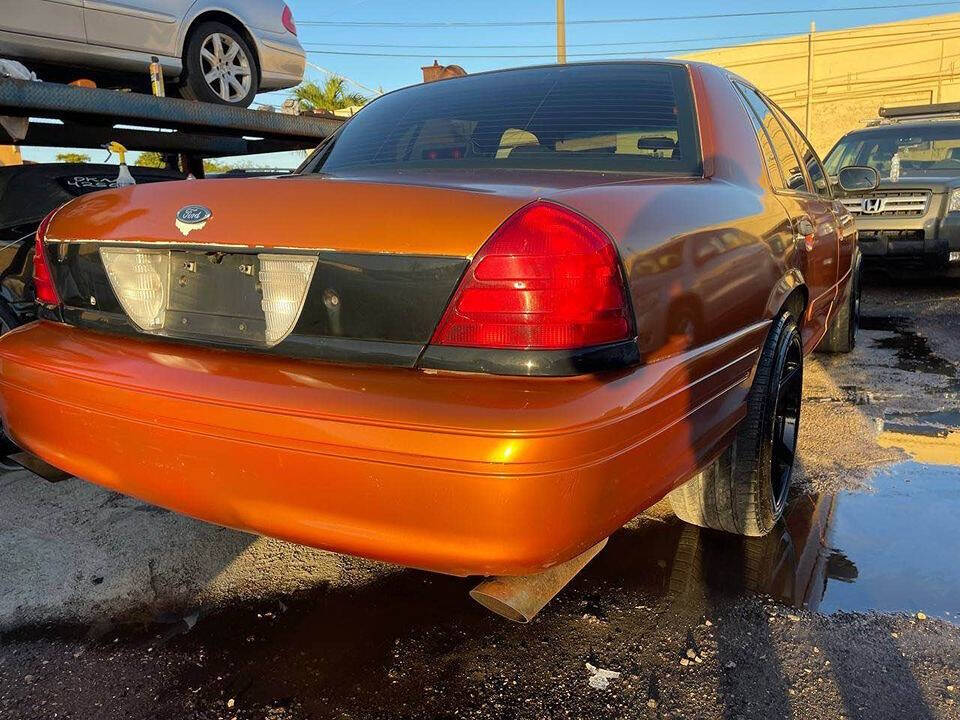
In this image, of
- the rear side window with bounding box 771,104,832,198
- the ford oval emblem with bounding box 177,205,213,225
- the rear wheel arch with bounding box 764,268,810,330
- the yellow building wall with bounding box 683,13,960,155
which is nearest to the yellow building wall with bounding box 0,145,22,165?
Result: the ford oval emblem with bounding box 177,205,213,225

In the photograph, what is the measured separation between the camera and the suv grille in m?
6.94

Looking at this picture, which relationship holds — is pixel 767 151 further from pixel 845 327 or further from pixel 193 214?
pixel 845 327

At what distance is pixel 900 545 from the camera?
253 cm

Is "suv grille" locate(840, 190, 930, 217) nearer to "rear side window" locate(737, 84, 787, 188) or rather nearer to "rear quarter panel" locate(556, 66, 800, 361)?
"rear side window" locate(737, 84, 787, 188)

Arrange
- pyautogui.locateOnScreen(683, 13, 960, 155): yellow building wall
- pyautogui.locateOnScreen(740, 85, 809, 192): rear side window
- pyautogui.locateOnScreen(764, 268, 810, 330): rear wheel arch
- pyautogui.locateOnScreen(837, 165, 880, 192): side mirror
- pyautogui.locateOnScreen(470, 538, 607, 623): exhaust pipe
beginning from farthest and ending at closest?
pyautogui.locateOnScreen(683, 13, 960, 155): yellow building wall
pyautogui.locateOnScreen(837, 165, 880, 192): side mirror
pyautogui.locateOnScreen(740, 85, 809, 192): rear side window
pyautogui.locateOnScreen(764, 268, 810, 330): rear wheel arch
pyautogui.locateOnScreen(470, 538, 607, 623): exhaust pipe

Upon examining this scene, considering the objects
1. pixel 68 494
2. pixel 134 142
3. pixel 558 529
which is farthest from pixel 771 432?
pixel 134 142

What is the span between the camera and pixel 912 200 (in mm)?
6965

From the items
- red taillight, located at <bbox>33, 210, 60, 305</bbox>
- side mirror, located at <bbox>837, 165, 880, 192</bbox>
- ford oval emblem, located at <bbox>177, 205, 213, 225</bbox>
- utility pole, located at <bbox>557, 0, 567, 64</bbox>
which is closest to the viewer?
ford oval emblem, located at <bbox>177, 205, 213, 225</bbox>

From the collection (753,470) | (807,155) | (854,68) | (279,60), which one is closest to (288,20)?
(279,60)

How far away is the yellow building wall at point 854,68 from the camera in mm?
31531

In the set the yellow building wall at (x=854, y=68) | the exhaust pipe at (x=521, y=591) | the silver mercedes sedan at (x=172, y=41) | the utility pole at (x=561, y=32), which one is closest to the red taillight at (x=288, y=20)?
the silver mercedes sedan at (x=172, y=41)

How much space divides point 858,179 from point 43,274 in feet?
13.7

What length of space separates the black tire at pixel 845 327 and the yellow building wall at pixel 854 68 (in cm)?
2867

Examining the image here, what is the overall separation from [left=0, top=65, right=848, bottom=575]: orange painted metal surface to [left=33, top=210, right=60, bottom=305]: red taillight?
85 millimetres
